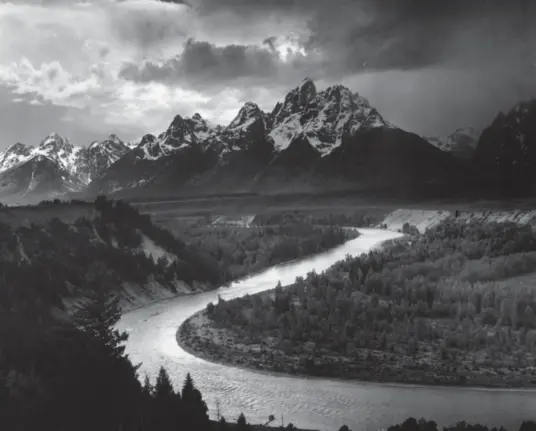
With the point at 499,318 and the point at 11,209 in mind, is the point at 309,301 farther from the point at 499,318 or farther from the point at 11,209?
the point at 11,209

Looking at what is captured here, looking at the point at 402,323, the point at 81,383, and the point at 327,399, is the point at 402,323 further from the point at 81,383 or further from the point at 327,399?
the point at 81,383

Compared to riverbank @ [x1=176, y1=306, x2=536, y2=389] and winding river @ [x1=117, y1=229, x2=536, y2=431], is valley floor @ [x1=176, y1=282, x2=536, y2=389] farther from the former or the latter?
winding river @ [x1=117, y1=229, x2=536, y2=431]

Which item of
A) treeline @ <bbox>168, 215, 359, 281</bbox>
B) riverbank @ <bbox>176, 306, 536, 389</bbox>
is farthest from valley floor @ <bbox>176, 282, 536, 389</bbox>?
treeline @ <bbox>168, 215, 359, 281</bbox>

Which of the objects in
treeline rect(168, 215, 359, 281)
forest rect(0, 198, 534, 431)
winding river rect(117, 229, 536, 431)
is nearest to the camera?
forest rect(0, 198, 534, 431)

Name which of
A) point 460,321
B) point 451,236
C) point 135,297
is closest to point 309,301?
point 460,321

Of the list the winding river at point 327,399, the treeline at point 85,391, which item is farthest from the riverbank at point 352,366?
the treeline at point 85,391

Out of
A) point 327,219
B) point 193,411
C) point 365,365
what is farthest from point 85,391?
point 327,219

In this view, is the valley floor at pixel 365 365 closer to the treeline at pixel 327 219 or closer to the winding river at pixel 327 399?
the winding river at pixel 327 399
